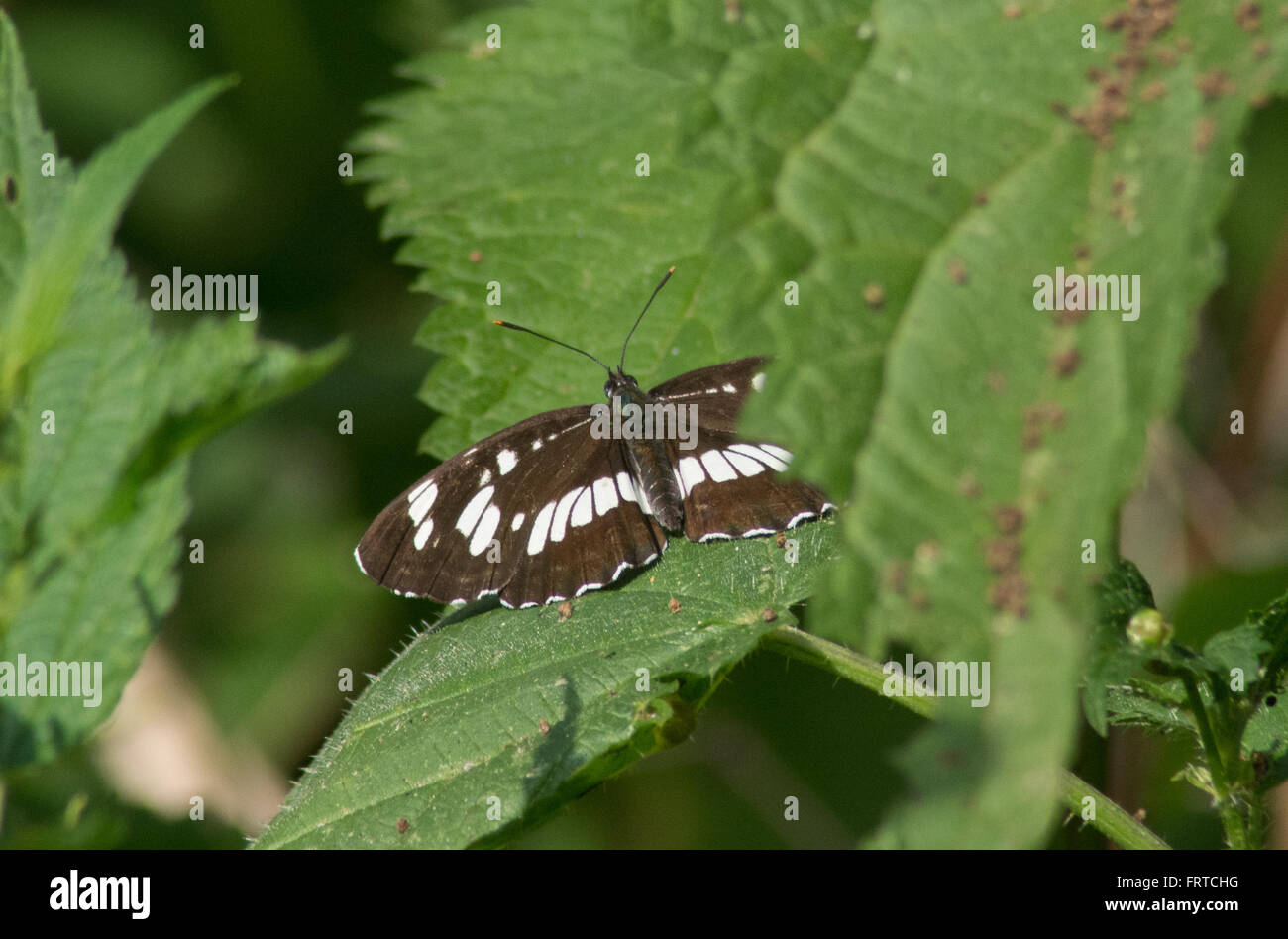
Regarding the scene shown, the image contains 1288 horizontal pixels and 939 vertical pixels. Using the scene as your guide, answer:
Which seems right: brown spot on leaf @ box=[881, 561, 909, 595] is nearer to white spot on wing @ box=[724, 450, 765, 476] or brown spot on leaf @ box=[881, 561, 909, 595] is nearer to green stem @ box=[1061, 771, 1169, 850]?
green stem @ box=[1061, 771, 1169, 850]

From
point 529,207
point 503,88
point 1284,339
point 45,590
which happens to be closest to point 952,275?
point 45,590

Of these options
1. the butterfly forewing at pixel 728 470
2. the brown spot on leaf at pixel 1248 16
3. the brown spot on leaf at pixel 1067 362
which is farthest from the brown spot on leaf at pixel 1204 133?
the butterfly forewing at pixel 728 470

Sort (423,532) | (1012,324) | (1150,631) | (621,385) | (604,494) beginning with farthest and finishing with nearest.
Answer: (604,494), (423,532), (621,385), (1150,631), (1012,324)

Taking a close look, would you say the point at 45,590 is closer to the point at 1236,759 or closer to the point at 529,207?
the point at 529,207

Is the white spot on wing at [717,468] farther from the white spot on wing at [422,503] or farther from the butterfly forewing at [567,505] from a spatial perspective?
the white spot on wing at [422,503]

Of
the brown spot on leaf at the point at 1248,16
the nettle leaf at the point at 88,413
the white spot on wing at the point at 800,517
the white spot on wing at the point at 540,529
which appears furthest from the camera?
the white spot on wing at the point at 540,529

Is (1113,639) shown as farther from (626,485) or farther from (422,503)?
(422,503)

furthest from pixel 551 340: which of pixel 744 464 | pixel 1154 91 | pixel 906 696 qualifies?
pixel 1154 91
